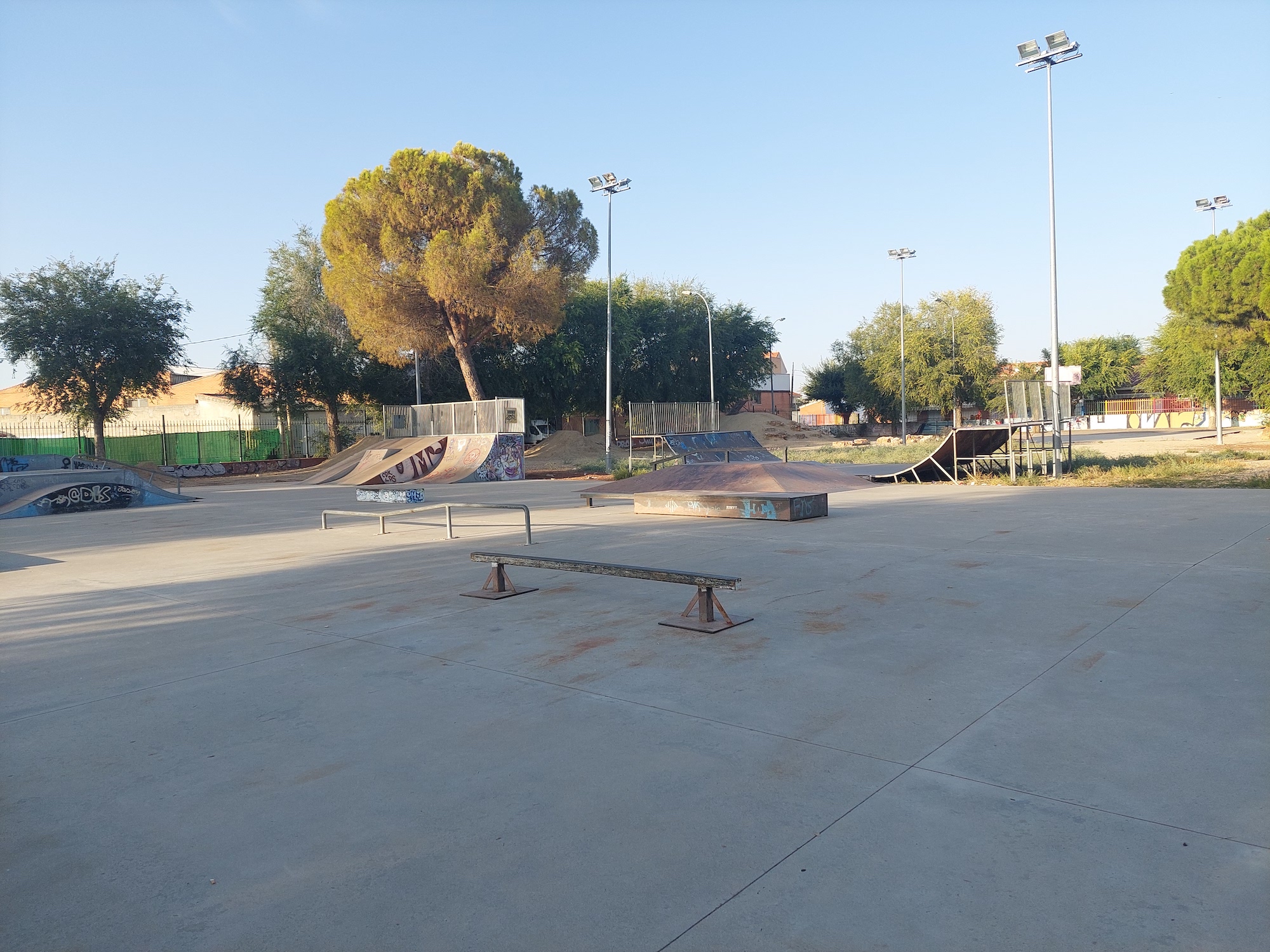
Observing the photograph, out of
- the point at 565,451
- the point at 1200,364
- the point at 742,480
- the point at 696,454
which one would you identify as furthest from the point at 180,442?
the point at 1200,364

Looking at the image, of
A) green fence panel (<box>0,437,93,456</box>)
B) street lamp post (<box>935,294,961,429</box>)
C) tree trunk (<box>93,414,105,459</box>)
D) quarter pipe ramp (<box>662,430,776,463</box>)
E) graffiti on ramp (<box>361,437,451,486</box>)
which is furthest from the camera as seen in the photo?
street lamp post (<box>935,294,961,429</box>)

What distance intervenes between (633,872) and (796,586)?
4.77 metres

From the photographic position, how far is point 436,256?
1228 inches

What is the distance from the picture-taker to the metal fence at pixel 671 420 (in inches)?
1237

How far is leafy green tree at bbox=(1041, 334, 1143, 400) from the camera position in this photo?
6706cm

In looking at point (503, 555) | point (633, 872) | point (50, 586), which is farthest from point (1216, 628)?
point (50, 586)

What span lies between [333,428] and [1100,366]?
197 ft

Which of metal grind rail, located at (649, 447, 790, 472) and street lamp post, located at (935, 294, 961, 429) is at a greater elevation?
street lamp post, located at (935, 294, 961, 429)

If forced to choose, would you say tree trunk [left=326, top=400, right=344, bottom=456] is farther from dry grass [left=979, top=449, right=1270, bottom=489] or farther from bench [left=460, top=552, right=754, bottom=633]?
bench [left=460, top=552, right=754, bottom=633]

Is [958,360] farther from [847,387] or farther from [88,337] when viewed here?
[88,337]

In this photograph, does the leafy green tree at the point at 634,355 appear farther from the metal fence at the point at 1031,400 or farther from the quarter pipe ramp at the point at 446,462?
the metal fence at the point at 1031,400

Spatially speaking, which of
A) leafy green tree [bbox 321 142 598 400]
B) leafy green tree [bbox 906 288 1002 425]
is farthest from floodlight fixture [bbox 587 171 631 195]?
leafy green tree [bbox 906 288 1002 425]

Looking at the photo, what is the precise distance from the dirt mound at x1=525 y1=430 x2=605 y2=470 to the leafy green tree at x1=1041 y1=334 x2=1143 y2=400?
44066mm

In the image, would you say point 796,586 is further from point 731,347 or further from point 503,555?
point 731,347
